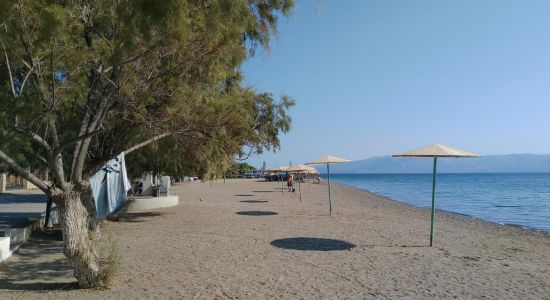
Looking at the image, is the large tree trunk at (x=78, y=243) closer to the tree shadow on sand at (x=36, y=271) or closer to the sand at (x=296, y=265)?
the sand at (x=296, y=265)

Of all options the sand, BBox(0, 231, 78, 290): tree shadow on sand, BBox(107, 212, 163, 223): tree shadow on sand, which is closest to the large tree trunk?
the sand

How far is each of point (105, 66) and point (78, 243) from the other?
2.38 metres

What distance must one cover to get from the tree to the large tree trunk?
1 cm

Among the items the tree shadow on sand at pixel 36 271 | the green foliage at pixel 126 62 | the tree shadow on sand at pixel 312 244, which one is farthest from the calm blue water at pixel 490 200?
the tree shadow on sand at pixel 36 271

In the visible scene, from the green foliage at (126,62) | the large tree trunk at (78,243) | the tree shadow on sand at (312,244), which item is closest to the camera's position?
the green foliage at (126,62)

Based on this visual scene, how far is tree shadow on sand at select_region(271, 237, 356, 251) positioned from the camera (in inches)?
351

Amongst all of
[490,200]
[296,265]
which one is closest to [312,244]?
[296,265]

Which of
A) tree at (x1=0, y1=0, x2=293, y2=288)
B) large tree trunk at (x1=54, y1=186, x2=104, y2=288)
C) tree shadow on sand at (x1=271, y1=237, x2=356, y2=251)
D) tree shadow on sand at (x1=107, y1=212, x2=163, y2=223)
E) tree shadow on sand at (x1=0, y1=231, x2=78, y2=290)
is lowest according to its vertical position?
tree shadow on sand at (x1=107, y1=212, x2=163, y2=223)

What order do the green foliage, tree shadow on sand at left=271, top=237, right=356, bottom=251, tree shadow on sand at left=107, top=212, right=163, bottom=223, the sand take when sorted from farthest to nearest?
tree shadow on sand at left=107, top=212, right=163, bottom=223 → tree shadow on sand at left=271, top=237, right=356, bottom=251 → the sand → the green foliage

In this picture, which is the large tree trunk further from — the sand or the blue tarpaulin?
the blue tarpaulin

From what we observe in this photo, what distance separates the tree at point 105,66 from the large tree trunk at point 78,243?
12 millimetres

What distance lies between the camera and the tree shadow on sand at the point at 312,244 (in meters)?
8.92

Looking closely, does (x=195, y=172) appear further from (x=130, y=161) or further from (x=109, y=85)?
(x=109, y=85)

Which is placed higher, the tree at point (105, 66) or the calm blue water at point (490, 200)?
the tree at point (105, 66)
